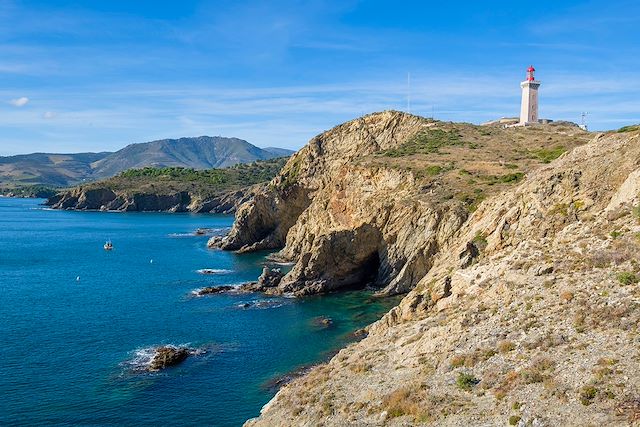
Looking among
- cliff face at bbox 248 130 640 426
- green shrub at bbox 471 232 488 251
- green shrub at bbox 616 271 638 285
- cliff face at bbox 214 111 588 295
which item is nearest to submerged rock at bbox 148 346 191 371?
cliff face at bbox 248 130 640 426

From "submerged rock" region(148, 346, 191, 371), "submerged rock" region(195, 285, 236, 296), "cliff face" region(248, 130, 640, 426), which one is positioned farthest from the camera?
"submerged rock" region(195, 285, 236, 296)

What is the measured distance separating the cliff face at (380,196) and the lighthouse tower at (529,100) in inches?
186

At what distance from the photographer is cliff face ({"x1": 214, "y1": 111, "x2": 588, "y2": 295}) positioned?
7412 centimetres

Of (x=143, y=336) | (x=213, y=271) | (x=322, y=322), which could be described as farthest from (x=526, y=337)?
(x=213, y=271)

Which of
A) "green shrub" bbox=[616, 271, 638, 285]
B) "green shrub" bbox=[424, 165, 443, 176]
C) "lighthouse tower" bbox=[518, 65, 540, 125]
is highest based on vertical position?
"lighthouse tower" bbox=[518, 65, 540, 125]

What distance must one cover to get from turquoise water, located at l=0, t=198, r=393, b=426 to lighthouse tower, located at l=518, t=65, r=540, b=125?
56.8m

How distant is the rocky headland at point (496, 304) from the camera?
24062mm

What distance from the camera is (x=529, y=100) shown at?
110062 millimetres

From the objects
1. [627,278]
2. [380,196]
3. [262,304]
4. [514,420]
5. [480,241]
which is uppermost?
[380,196]

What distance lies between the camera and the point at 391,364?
106 ft

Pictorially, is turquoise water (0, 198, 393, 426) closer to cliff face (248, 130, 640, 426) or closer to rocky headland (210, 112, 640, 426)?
rocky headland (210, 112, 640, 426)

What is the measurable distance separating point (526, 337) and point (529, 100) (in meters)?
91.5

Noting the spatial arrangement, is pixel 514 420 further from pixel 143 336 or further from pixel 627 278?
pixel 143 336

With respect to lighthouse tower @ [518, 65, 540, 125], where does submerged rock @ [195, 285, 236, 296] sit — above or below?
below
